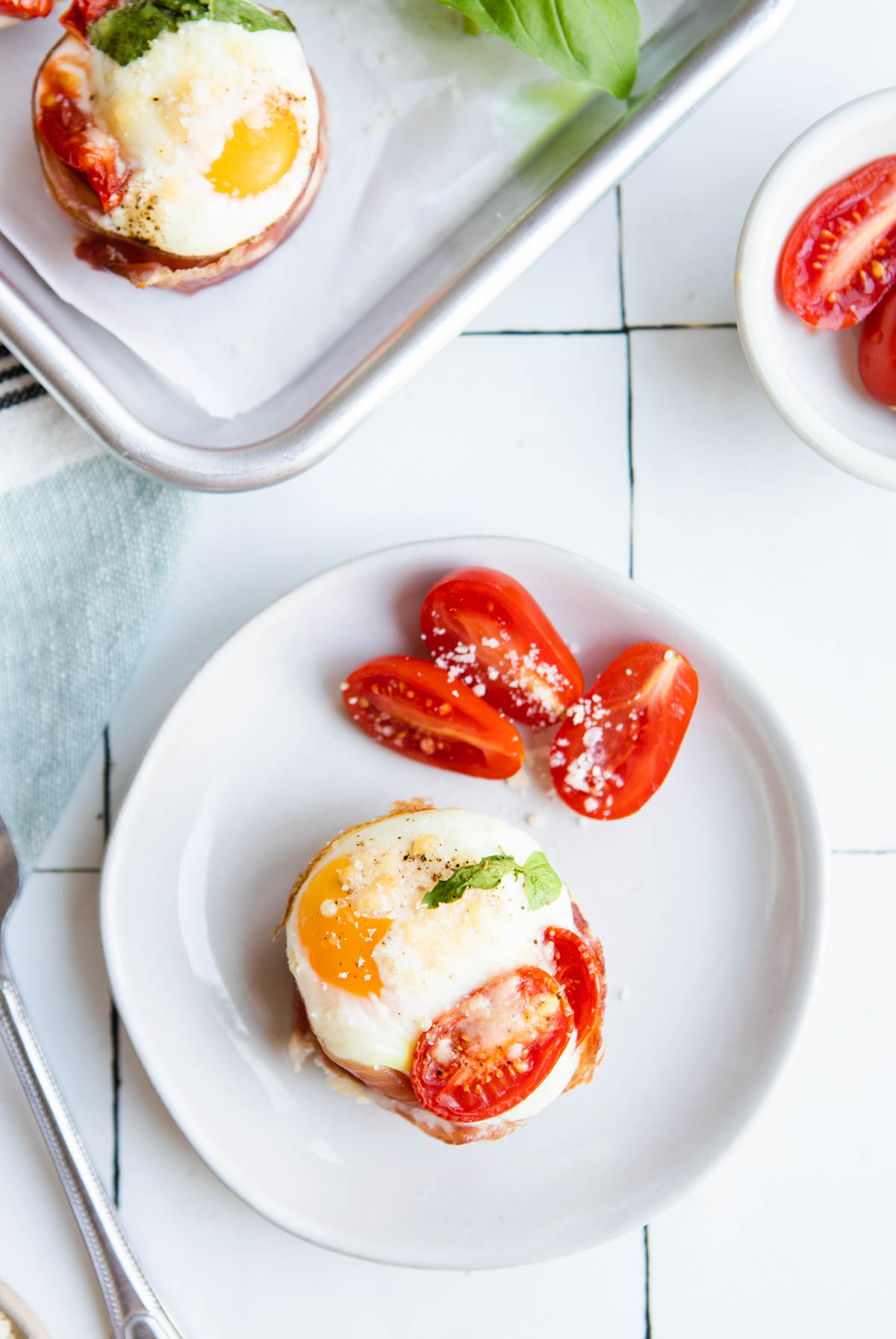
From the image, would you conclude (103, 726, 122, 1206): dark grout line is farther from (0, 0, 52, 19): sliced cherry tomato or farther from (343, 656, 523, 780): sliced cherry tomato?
(0, 0, 52, 19): sliced cherry tomato

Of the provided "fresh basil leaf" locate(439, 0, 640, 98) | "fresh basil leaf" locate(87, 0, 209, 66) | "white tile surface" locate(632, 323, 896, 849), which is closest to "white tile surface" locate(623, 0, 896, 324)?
"white tile surface" locate(632, 323, 896, 849)

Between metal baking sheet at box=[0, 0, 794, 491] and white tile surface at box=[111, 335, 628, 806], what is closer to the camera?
metal baking sheet at box=[0, 0, 794, 491]

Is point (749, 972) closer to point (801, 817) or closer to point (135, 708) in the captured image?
point (801, 817)

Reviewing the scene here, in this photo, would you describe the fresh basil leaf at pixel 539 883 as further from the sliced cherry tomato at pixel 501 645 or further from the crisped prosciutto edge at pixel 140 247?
the crisped prosciutto edge at pixel 140 247

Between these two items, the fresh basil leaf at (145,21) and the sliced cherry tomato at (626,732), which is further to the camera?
the sliced cherry tomato at (626,732)

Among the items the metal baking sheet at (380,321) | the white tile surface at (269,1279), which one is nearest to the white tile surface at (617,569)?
the white tile surface at (269,1279)
